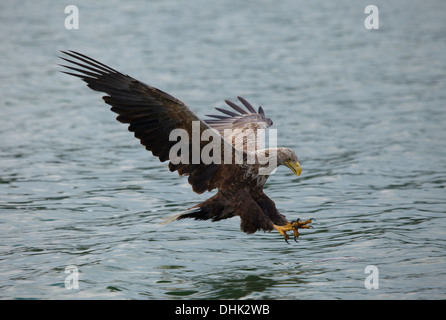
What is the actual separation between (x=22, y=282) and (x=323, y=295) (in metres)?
2.37

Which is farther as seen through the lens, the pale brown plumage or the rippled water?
the rippled water

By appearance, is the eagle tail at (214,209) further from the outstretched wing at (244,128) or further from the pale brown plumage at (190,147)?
the outstretched wing at (244,128)

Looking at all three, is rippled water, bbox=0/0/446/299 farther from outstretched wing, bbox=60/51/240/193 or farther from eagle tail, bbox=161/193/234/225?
outstretched wing, bbox=60/51/240/193

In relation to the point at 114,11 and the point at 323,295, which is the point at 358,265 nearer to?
the point at 323,295

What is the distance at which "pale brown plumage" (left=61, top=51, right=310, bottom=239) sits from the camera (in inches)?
226

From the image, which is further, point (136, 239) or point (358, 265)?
point (136, 239)

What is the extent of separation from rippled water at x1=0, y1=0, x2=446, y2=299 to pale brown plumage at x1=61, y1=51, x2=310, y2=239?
0.45 m

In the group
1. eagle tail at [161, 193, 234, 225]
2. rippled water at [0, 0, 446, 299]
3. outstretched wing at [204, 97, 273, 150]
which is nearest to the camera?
rippled water at [0, 0, 446, 299]

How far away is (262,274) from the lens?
5.94m

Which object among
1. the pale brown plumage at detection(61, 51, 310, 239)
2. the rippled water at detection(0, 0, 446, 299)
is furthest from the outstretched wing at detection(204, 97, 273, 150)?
the rippled water at detection(0, 0, 446, 299)

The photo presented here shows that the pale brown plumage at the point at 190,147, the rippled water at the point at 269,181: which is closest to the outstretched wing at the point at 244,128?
the pale brown plumage at the point at 190,147

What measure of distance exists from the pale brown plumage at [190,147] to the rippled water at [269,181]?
1.47ft
